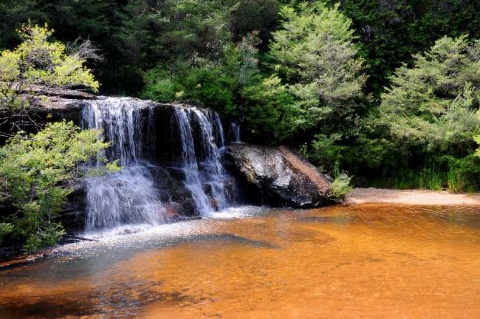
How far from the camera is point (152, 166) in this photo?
41.2 ft

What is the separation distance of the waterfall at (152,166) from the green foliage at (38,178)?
165 centimetres

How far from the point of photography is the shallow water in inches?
213

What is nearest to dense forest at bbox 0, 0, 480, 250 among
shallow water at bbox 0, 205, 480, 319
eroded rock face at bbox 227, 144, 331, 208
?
eroded rock face at bbox 227, 144, 331, 208

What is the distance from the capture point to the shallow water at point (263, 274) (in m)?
5.42

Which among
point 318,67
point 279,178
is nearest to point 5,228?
point 279,178

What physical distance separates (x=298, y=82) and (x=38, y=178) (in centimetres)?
1204

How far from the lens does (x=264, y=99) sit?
49.3 ft

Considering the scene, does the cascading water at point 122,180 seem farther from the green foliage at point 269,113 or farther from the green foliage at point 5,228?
the green foliage at point 269,113

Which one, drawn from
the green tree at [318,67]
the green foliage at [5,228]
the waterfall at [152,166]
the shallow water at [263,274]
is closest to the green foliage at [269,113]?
the green tree at [318,67]

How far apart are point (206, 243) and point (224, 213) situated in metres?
3.53

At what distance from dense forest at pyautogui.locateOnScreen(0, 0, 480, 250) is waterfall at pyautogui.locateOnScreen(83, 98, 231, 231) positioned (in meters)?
1.57

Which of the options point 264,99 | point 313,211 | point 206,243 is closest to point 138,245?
point 206,243

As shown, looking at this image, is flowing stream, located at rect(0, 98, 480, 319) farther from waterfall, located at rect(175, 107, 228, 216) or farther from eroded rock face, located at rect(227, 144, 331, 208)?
eroded rock face, located at rect(227, 144, 331, 208)

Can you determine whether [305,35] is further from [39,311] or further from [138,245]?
[39,311]
